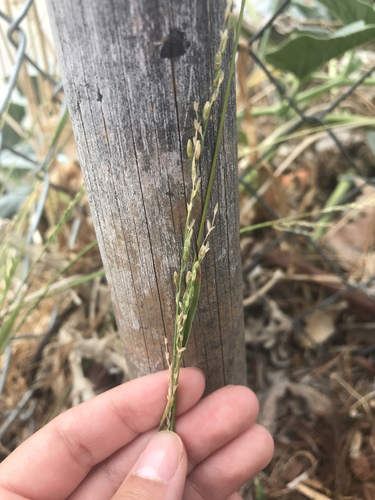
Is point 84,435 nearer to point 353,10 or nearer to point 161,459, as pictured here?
point 161,459

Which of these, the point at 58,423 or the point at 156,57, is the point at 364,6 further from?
the point at 58,423

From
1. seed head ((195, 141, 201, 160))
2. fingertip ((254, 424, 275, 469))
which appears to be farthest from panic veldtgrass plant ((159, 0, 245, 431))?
fingertip ((254, 424, 275, 469))

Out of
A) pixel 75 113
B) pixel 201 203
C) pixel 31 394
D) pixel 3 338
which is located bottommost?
pixel 31 394

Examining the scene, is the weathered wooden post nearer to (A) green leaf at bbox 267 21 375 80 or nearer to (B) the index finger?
(B) the index finger

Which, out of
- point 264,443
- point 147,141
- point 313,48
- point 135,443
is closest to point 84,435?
point 135,443

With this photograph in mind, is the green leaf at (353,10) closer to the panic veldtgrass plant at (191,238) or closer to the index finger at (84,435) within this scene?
the panic veldtgrass plant at (191,238)

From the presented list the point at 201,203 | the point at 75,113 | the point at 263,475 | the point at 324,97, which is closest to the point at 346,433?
the point at 263,475

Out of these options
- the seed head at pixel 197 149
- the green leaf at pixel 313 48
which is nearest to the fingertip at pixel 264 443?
the seed head at pixel 197 149
